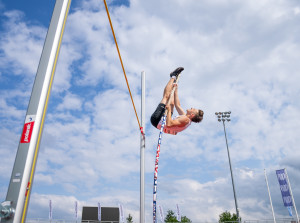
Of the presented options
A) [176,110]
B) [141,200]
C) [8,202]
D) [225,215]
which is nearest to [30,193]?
[8,202]

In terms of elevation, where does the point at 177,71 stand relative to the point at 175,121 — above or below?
above

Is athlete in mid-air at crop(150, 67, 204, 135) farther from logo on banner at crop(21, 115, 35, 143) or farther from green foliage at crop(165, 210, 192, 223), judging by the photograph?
green foliage at crop(165, 210, 192, 223)

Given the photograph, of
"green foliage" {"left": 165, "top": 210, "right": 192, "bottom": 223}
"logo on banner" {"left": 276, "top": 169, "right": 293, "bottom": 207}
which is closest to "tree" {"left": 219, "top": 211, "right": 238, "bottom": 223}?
"green foliage" {"left": 165, "top": 210, "right": 192, "bottom": 223}

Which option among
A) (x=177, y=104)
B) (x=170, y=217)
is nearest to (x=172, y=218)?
(x=170, y=217)

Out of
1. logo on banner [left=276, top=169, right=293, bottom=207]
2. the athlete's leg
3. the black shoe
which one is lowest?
logo on banner [left=276, top=169, right=293, bottom=207]

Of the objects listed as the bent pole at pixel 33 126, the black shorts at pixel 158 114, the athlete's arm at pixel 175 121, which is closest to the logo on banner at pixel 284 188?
the athlete's arm at pixel 175 121

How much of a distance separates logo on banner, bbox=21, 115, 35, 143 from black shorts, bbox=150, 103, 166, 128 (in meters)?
4.25

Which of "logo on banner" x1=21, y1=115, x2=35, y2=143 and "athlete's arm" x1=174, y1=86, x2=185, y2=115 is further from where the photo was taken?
"athlete's arm" x1=174, y1=86, x2=185, y2=115

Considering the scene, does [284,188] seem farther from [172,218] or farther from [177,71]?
[172,218]

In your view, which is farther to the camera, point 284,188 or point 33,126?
point 284,188

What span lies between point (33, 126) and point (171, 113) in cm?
476

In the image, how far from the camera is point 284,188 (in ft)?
52.9

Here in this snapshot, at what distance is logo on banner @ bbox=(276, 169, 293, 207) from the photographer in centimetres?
1584

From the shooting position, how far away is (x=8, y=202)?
2.00 meters
